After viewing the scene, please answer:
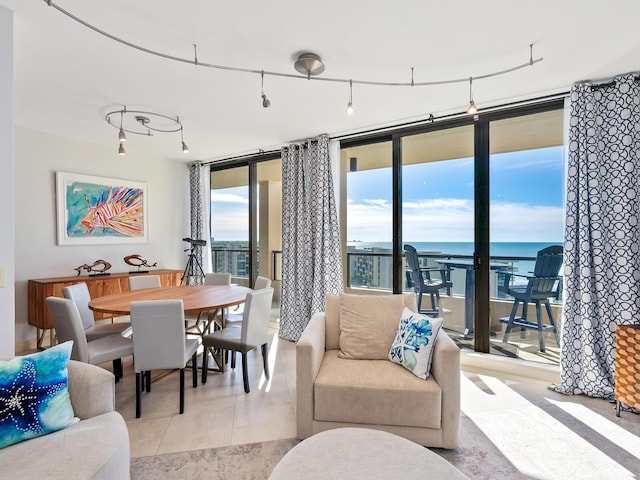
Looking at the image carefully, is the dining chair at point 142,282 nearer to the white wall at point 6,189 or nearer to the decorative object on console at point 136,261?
the decorative object on console at point 136,261

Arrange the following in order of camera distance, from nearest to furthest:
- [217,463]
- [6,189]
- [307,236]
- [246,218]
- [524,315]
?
[6,189] < [217,463] < [524,315] < [307,236] < [246,218]

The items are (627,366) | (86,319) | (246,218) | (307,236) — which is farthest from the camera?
(246,218)

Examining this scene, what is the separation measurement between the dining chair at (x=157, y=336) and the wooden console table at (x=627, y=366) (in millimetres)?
3148

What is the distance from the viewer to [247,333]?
9.07 ft

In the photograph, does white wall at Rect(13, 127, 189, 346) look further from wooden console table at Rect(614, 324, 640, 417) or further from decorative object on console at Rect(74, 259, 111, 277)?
wooden console table at Rect(614, 324, 640, 417)

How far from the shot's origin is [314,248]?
4.17m

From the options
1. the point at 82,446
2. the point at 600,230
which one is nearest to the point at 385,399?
the point at 82,446

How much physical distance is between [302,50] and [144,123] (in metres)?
2.32


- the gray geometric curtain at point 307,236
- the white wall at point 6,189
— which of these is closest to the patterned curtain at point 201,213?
the gray geometric curtain at point 307,236

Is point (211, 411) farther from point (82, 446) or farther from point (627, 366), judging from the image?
point (627, 366)

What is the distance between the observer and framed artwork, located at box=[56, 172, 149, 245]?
4148 mm

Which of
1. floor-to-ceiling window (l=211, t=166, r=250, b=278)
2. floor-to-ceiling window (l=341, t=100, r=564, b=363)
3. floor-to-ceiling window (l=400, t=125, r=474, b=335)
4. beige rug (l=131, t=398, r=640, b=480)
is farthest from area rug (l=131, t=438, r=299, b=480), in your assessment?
floor-to-ceiling window (l=211, t=166, r=250, b=278)

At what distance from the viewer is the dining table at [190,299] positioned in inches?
103

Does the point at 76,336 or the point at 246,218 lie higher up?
the point at 246,218
